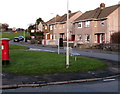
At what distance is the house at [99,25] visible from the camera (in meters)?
39.2

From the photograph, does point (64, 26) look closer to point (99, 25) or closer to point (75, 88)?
point (99, 25)

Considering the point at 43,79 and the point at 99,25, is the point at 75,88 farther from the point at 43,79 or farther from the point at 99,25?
the point at 99,25

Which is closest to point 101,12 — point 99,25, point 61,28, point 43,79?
point 99,25

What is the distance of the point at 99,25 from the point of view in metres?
41.2

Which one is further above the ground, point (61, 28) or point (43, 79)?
point (61, 28)

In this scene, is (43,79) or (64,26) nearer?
(43,79)

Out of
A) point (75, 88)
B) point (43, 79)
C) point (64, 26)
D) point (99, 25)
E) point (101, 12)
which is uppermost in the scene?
point (101, 12)

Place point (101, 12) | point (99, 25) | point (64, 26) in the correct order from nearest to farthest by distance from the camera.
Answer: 1. point (99, 25)
2. point (101, 12)
3. point (64, 26)

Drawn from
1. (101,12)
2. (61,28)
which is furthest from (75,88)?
(61,28)

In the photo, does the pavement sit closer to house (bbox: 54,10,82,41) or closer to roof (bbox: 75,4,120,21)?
roof (bbox: 75,4,120,21)

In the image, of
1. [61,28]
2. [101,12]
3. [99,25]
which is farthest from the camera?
[61,28]

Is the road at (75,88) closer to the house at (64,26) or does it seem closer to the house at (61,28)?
the house at (61,28)

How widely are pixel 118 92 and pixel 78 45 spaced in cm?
2967

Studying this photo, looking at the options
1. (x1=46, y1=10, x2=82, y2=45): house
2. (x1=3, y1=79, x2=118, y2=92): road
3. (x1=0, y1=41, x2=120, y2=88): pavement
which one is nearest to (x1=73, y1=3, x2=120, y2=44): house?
(x1=46, y1=10, x2=82, y2=45): house
